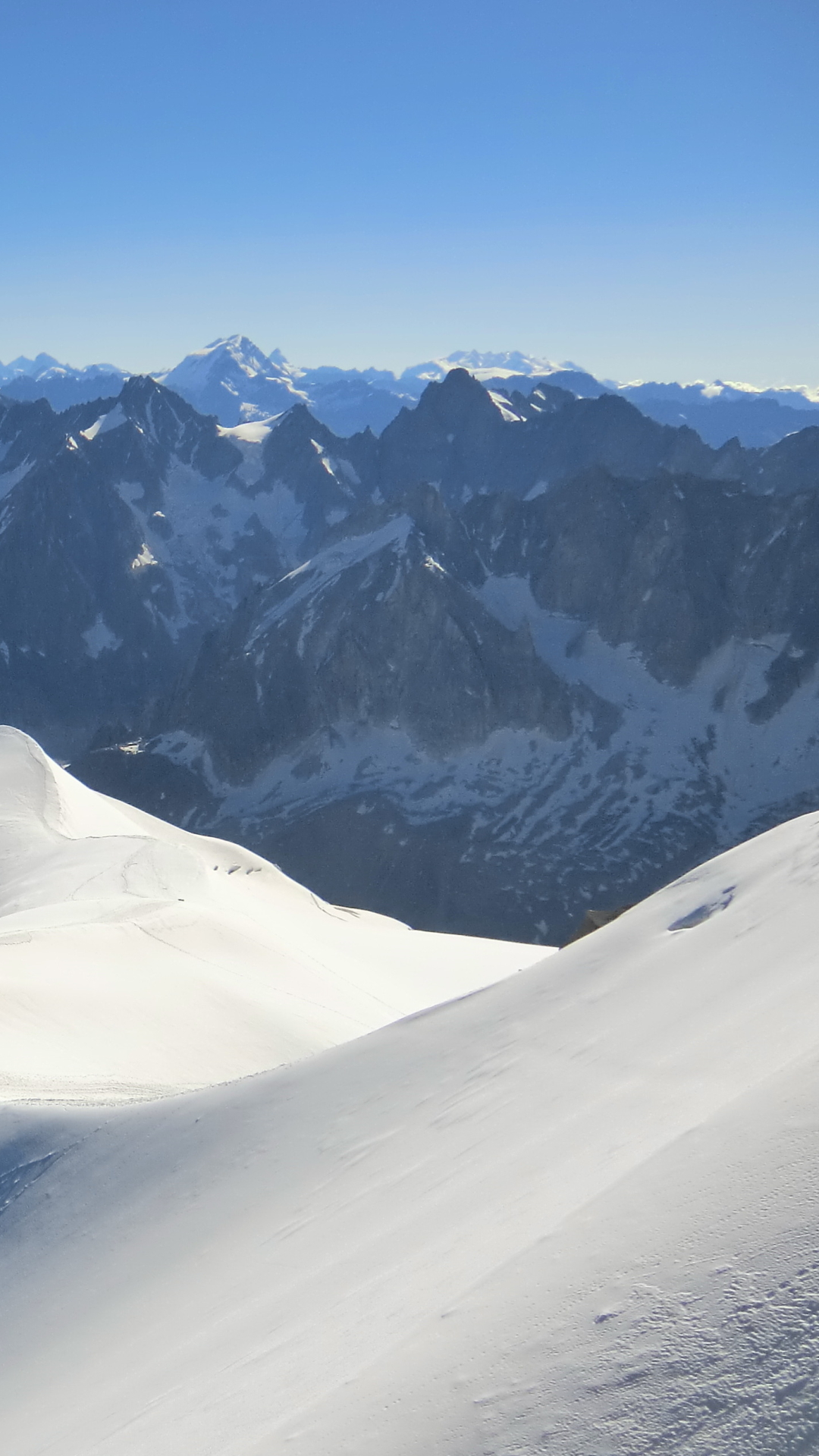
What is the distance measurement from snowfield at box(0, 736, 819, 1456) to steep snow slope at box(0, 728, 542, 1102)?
4.01 metres

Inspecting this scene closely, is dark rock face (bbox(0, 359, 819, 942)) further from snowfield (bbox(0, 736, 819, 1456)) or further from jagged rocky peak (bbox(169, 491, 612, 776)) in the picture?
snowfield (bbox(0, 736, 819, 1456))

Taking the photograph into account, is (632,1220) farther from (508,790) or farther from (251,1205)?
(508,790)

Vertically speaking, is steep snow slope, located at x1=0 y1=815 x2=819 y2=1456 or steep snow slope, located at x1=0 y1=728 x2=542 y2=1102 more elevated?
steep snow slope, located at x1=0 y1=815 x2=819 y2=1456

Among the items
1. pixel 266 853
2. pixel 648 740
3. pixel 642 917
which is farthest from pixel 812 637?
pixel 642 917

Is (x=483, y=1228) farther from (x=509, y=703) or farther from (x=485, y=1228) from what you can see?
(x=509, y=703)

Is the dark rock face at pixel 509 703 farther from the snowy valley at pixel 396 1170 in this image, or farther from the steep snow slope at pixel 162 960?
the snowy valley at pixel 396 1170

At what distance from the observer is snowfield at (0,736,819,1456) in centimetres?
627

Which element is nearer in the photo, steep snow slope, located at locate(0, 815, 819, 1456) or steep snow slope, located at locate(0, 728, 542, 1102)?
steep snow slope, located at locate(0, 815, 819, 1456)

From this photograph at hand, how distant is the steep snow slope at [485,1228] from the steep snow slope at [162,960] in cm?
409

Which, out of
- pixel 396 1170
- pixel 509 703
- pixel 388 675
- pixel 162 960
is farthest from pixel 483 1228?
pixel 388 675

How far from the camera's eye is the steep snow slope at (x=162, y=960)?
897 inches

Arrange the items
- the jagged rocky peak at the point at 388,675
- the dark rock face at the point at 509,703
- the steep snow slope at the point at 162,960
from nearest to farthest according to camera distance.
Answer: the steep snow slope at the point at 162,960
the dark rock face at the point at 509,703
the jagged rocky peak at the point at 388,675

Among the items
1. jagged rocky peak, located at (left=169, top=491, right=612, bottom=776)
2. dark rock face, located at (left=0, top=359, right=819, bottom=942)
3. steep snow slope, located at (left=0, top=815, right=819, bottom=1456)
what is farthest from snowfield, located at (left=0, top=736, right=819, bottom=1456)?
jagged rocky peak, located at (left=169, top=491, right=612, bottom=776)

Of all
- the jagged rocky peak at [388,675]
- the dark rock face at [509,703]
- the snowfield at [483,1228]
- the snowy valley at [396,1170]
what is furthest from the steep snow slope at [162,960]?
the jagged rocky peak at [388,675]
